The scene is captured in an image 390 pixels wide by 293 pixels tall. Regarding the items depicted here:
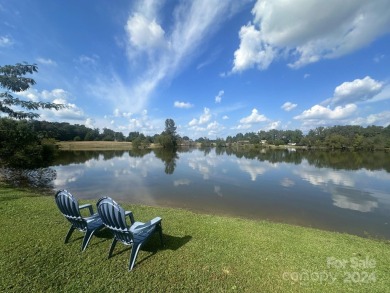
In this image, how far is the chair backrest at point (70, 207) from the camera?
440 cm

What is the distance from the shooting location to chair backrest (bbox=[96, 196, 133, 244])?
3.86 metres

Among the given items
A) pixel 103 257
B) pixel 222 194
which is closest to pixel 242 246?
pixel 103 257

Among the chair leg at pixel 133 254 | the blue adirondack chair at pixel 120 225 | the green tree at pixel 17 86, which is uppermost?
the green tree at pixel 17 86

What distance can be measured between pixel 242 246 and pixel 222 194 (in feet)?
29.2

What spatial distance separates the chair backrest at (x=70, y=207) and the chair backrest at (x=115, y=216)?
2.61ft

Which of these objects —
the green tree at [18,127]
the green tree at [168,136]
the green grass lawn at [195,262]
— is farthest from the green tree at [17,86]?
the green tree at [168,136]

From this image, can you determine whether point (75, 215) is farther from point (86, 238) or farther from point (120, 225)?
point (120, 225)

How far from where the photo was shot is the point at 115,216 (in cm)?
388

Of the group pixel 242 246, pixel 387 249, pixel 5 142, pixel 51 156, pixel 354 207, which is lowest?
pixel 354 207

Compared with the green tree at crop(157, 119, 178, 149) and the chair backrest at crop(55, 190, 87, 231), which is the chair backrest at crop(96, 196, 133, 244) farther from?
the green tree at crop(157, 119, 178, 149)

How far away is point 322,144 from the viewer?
9950cm

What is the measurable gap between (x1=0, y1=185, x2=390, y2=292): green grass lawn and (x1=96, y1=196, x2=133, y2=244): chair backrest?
0.59m

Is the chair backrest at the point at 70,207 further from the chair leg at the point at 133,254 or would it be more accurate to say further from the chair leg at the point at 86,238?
the chair leg at the point at 133,254

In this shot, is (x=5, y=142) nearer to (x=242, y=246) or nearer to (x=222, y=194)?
(x=222, y=194)
